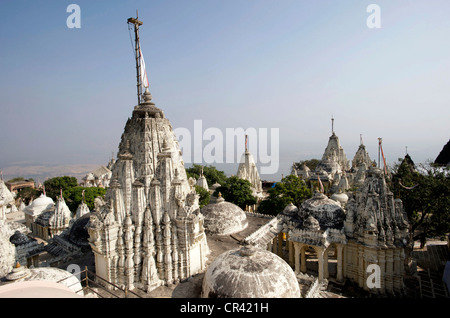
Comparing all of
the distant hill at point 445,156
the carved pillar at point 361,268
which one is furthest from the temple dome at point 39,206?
the distant hill at point 445,156

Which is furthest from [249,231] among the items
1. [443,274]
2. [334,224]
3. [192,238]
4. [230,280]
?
[443,274]

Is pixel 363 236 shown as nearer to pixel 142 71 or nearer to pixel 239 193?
pixel 142 71

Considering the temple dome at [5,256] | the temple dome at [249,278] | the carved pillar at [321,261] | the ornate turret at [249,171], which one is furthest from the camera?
the ornate turret at [249,171]

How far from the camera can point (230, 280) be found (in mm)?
15070

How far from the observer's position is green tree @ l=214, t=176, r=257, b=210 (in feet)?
148

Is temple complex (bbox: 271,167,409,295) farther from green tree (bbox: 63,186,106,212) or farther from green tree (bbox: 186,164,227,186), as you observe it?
green tree (bbox: 186,164,227,186)

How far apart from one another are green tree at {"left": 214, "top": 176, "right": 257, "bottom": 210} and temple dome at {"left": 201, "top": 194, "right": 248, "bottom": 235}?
15.4 metres

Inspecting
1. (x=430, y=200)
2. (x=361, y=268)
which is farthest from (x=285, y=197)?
(x=430, y=200)

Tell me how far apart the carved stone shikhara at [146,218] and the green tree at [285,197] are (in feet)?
69.9

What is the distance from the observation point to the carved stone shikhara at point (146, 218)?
55.5 ft

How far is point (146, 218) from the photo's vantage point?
57.3ft

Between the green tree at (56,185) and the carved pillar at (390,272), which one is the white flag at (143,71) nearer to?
the carved pillar at (390,272)

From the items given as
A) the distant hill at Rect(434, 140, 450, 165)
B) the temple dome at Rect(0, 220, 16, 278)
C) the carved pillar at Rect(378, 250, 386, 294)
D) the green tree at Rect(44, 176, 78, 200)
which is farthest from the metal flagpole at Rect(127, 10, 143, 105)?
the distant hill at Rect(434, 140, 450, 165)

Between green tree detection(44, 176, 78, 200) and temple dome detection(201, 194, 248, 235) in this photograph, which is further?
green tree detection(44, 176, 78, 200)
